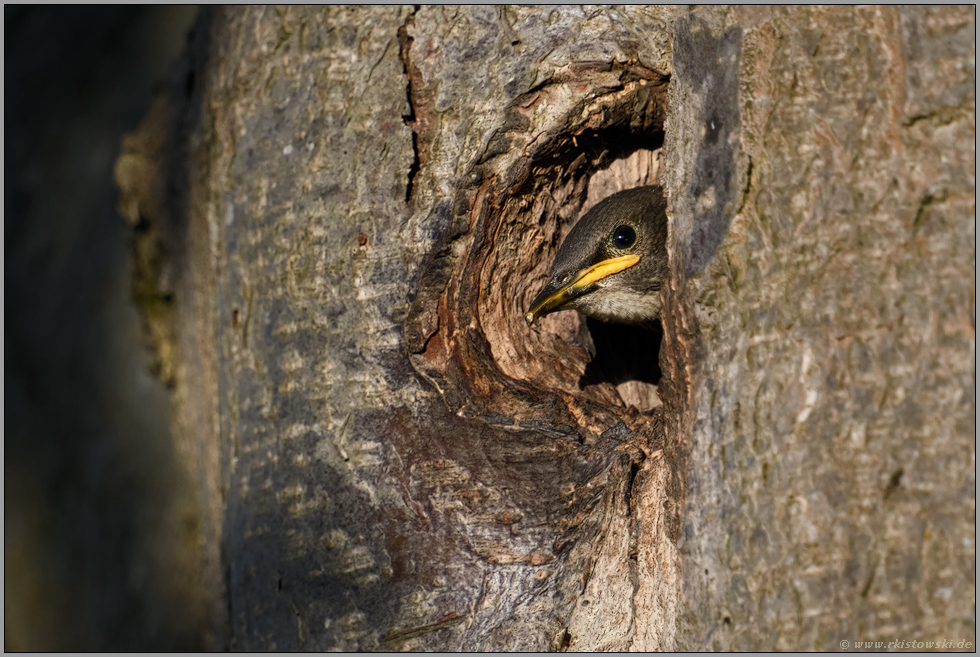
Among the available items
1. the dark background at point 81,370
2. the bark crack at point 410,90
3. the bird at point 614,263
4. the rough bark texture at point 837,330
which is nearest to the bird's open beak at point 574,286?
the bird at point 614,263

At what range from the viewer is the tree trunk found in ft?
4.42

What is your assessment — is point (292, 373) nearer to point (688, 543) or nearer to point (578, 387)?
point (578, 387)

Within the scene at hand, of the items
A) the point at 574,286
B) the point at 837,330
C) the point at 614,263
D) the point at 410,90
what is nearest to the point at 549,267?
the point at 574,286

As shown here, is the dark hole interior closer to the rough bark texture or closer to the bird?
the bird

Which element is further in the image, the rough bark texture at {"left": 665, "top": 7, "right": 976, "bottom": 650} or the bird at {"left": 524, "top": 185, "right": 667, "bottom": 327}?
the bird at {"left": 524, "top": 185, "right": 667, "bottom": 327}

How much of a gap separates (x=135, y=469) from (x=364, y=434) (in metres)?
2.15

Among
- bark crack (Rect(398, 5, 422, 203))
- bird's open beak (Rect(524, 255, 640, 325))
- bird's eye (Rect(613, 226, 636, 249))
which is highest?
bark crack (Rect(398, 5, 422, 203))

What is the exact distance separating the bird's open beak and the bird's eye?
53mm

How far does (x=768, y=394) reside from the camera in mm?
1445

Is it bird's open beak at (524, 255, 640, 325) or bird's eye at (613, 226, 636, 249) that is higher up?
bird's eye at (613, 226, 636, 249)

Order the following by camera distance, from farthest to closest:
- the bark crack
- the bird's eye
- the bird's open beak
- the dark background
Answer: the dark background, the bird's eye, the bird's open beak, the bark crack

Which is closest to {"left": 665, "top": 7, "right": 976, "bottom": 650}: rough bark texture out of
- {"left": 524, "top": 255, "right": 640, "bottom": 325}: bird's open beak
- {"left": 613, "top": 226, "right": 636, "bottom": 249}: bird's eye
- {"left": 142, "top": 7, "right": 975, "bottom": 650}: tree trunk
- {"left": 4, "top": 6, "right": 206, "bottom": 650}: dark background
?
{"left": 142, "top": 7, "right": 975, "bottom": 650}: tree trunk

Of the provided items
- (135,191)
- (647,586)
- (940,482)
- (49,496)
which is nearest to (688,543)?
(647,586)

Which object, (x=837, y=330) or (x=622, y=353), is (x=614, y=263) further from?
(x=837, y=330)
